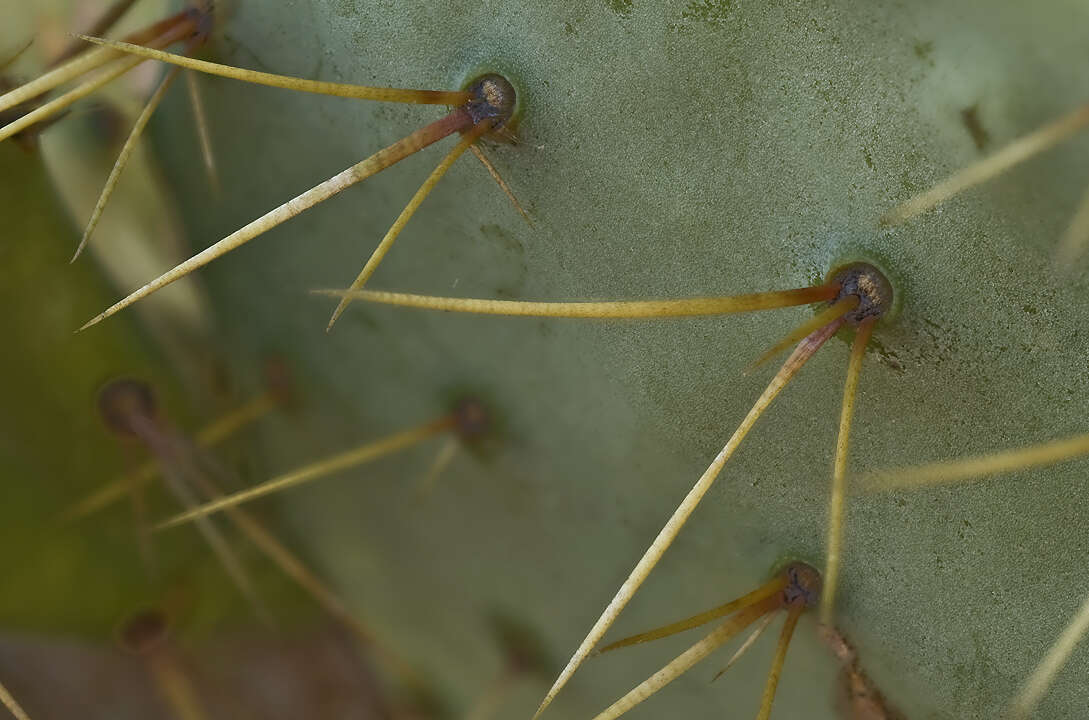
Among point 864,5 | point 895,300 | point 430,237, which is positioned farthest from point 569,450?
point 864,5

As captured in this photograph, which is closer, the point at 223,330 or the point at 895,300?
the point at 895,300

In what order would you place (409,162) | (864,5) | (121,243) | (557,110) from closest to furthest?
(864,5)
(557,110)
(409,162)
(121,243)

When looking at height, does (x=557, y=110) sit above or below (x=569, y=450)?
above

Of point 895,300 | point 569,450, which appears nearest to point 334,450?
point 569,450

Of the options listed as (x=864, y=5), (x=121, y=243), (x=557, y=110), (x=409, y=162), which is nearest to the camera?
(x=864, y=5)

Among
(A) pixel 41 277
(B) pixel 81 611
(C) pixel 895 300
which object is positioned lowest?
(B) pixel 81 611

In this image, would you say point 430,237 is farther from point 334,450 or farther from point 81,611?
point 81,611
